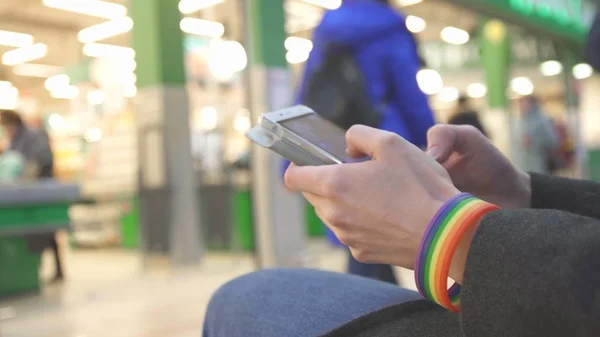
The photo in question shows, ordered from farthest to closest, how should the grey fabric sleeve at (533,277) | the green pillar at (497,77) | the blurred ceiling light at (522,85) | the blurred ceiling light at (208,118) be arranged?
the blurred ceiling light at (522,85)
the green pillar at (497,77)
the blurred ceiling light at (208,118)
the grey fabric sleeve at (533,277)

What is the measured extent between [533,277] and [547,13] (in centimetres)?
913

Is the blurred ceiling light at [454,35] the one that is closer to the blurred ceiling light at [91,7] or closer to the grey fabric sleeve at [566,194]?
the blurred ceiling light at [91,7]

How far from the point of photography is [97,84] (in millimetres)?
7867

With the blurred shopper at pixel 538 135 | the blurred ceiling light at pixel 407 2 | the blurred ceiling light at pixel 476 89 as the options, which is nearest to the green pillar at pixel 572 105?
the blurred ceiling light at pixel 407 2

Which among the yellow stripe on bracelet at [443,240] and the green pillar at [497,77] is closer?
the yellow stripe on bracelet at [443,240]

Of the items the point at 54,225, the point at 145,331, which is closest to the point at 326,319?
the point at 145,331

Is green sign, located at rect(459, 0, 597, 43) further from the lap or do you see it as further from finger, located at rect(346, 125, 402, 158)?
finger, located at rect(346, 125, 402, 158)

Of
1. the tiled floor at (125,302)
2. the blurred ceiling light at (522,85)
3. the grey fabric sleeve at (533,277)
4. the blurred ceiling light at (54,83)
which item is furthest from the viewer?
the blurred ceiling light at (522,85)

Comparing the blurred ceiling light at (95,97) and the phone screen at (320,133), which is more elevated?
the blurred ceiling light at (95,97)

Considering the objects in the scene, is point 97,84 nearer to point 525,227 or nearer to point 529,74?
point 525,227

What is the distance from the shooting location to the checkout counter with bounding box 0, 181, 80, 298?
3.68 m

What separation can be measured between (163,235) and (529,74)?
43.6 ft

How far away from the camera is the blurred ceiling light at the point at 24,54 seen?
11656 millimetres

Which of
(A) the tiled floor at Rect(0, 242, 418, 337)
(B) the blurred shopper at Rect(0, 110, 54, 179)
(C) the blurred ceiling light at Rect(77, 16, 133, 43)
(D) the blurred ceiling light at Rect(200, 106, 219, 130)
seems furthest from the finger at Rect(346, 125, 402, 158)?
(C) the blurred ceiling light at Rect(77, 16, 133, 43)
